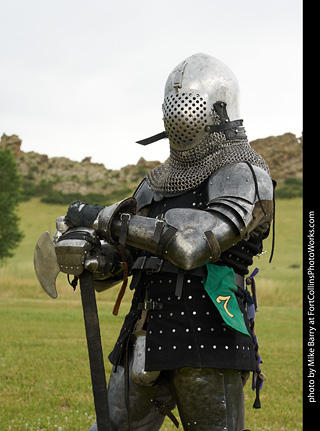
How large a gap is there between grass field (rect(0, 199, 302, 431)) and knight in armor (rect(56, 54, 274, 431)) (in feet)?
7.58

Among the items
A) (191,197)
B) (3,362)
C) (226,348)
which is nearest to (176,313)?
(226,348)

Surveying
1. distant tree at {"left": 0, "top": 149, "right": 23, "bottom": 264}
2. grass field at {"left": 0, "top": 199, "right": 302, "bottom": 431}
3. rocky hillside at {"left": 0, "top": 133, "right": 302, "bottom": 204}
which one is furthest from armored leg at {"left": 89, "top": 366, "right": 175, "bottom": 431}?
rocky hillside at {"left": 0, "top": 133, "right": 302, "bottom": 204}

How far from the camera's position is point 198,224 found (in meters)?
3.54

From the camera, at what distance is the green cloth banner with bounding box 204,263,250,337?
3.65m

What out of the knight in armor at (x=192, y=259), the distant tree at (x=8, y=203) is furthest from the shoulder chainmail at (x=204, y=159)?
the distant tree at (x=8, y=203)

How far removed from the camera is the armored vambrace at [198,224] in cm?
350

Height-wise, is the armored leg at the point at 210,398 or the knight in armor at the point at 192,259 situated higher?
the knight in armor at the point at 192,259

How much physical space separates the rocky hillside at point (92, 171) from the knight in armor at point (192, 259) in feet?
178

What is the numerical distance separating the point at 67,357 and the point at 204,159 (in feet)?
26.0

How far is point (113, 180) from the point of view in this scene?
209ft

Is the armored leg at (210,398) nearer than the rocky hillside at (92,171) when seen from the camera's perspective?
Yes
